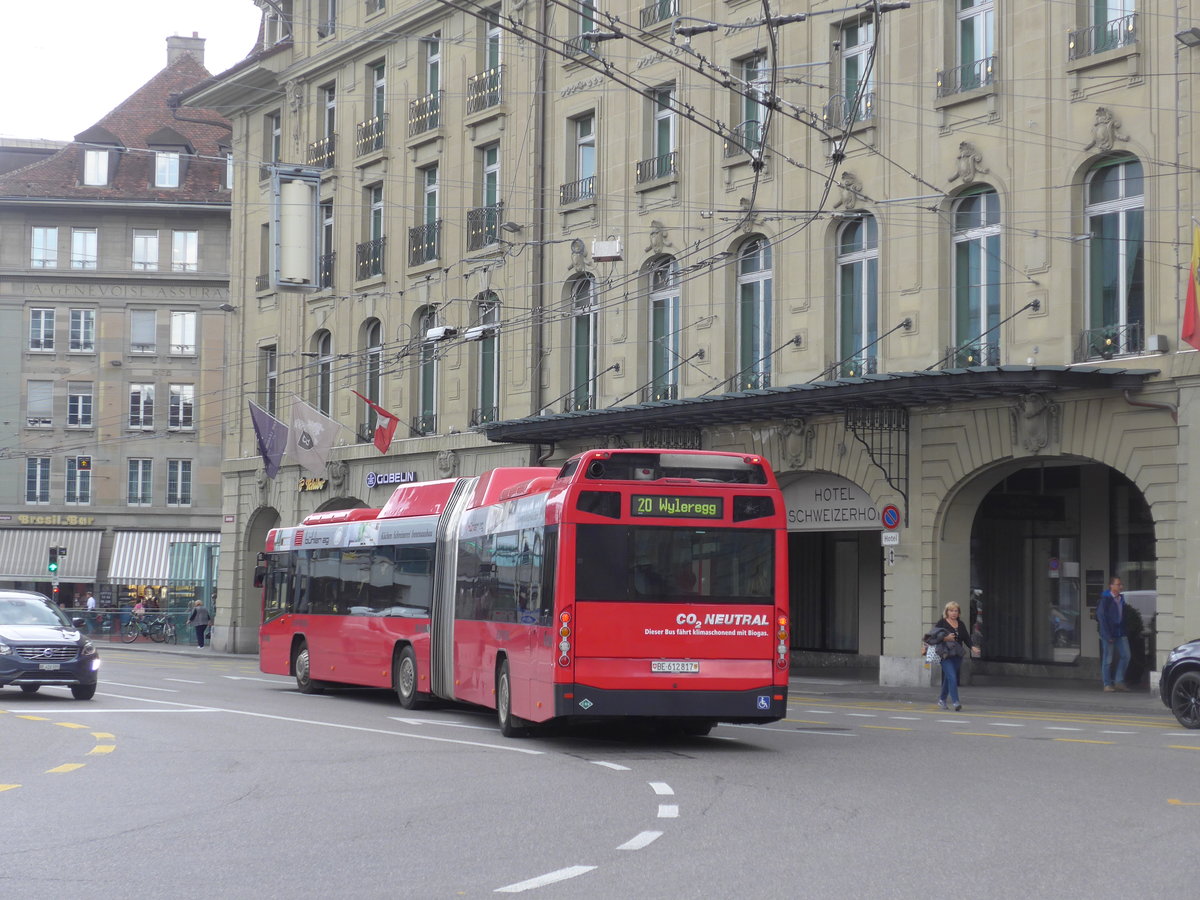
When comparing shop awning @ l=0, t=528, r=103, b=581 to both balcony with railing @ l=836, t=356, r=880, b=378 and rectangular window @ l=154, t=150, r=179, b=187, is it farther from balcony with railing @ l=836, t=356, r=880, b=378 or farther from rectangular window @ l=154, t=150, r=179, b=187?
balcony with railing @ l=836, t=356, r=880, b=378

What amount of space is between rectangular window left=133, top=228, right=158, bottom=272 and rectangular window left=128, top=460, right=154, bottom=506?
7.87 meters

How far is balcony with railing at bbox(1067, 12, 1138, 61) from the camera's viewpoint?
26.7 meters

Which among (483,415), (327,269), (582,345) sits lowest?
(483,415)

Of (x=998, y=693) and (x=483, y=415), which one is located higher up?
(x=483, y=415)

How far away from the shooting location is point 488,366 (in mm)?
41562

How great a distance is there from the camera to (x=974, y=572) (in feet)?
106

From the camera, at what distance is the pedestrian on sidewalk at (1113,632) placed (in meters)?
27.4

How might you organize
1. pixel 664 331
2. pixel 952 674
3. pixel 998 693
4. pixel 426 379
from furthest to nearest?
1. pixel 426 379
2. pixel 664 331
3. pixel 998 693
4. pixel 952 674

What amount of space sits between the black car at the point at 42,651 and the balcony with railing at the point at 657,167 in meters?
16.1

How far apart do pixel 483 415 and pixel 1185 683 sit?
77.2 feet

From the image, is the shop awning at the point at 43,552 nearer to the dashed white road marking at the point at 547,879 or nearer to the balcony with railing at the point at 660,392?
the balcony with railing at the point at 660,392

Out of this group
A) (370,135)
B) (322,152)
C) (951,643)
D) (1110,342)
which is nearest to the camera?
(951,643)

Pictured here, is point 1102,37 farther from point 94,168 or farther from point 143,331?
point 94,168

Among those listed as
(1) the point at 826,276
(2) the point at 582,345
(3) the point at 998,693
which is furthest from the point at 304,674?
(2) the point at 582,345
